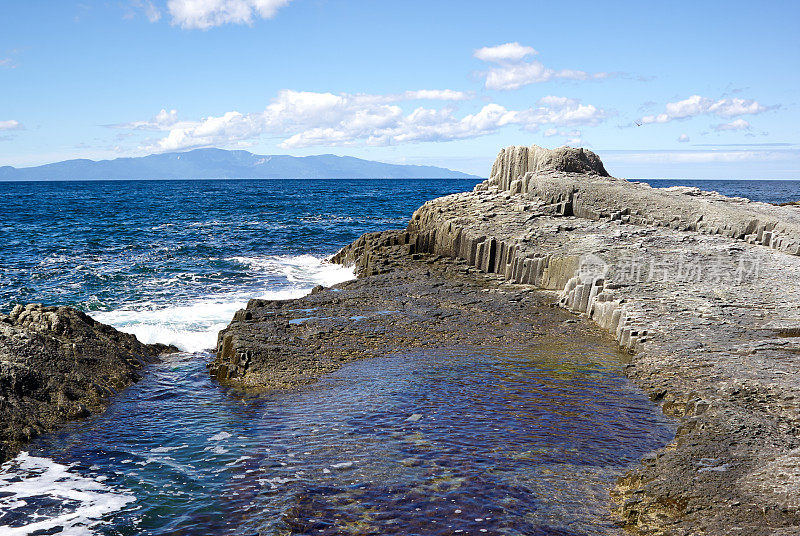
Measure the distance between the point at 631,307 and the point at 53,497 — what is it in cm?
1213

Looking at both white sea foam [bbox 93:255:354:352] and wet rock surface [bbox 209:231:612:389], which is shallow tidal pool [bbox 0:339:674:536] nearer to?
wet rock surface [bbox 209:231:612:389]

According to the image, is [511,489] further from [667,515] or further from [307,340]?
[307,340]

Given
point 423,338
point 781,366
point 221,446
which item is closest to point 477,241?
point 423,338

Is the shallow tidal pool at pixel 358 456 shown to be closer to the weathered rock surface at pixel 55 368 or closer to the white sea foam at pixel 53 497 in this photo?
the white sea foam at pixel 53 497

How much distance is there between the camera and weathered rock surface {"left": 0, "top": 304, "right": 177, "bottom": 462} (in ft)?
34.5

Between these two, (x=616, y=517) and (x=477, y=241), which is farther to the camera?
(x=477, y=241)

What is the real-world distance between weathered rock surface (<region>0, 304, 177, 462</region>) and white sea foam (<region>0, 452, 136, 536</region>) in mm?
667

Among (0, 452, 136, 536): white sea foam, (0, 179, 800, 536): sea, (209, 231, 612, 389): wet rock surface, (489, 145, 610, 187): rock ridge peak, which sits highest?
(489, 145, 610, 187): rock ridge peak

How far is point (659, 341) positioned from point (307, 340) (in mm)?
7691

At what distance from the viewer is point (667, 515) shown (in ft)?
23.6

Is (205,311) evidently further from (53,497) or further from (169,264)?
(53,497)

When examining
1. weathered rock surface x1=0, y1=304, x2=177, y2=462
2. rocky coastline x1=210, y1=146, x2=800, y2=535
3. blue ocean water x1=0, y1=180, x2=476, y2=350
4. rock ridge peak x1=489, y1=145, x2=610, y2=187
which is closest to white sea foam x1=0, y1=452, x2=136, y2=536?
weathered rock surface x1=0, y1=304, x2=177, y2=462

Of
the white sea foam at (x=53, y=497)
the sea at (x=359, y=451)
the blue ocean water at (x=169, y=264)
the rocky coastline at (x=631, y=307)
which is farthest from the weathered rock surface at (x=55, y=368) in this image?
the blue ocean water at (x=169, y=264)

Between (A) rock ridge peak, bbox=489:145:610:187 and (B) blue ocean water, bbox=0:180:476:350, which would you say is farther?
(A) rock ridge peak, bbox=489:145:610:187
